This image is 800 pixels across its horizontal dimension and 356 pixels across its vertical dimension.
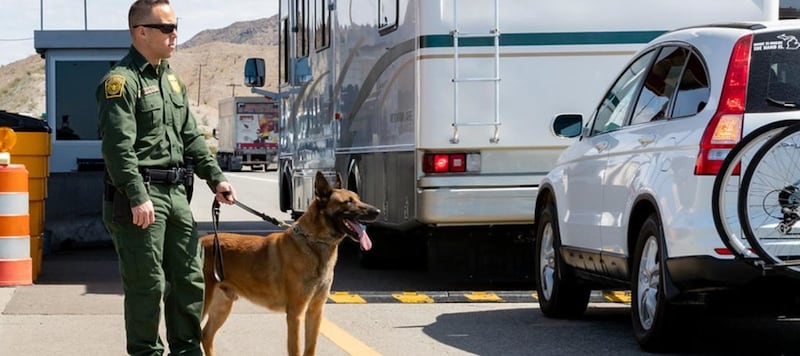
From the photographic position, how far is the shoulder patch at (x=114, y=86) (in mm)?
6914

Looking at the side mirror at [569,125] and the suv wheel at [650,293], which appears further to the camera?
the side mirror at [569,125]

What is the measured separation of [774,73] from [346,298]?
15.4 ft

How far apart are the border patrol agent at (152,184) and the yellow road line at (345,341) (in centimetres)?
162

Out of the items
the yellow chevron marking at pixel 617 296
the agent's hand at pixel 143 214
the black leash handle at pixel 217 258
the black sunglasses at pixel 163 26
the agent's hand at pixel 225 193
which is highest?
the black sunglasses at pixel 163 26

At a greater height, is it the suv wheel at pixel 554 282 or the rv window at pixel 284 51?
the rv window at pixel 284 51

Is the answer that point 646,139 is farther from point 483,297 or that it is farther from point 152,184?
point 483,297

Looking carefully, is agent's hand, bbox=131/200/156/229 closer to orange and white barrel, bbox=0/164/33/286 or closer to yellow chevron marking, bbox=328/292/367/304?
yellow chevron marking, bbox=328/292/367/304

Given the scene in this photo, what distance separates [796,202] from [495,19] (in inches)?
178

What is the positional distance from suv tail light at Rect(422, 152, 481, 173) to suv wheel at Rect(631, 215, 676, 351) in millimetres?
3145

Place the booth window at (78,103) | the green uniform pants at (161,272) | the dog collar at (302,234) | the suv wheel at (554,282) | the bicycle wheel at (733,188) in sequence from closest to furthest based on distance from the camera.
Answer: the green uniform pants at (161,272) < the bicycle wheel at (733,188) < the dog collar at (302,234) < the suv wheel at (554,282) < the booth window at (78,103)

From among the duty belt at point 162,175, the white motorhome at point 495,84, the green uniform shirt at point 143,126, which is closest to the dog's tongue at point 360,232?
the green uniform shirt at point 143,126

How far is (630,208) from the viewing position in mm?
8883

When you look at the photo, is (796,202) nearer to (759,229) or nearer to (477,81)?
(759,229)

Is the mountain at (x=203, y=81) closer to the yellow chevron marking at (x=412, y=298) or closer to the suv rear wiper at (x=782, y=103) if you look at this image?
the yellow chevron marking at (x=412, y=298)
